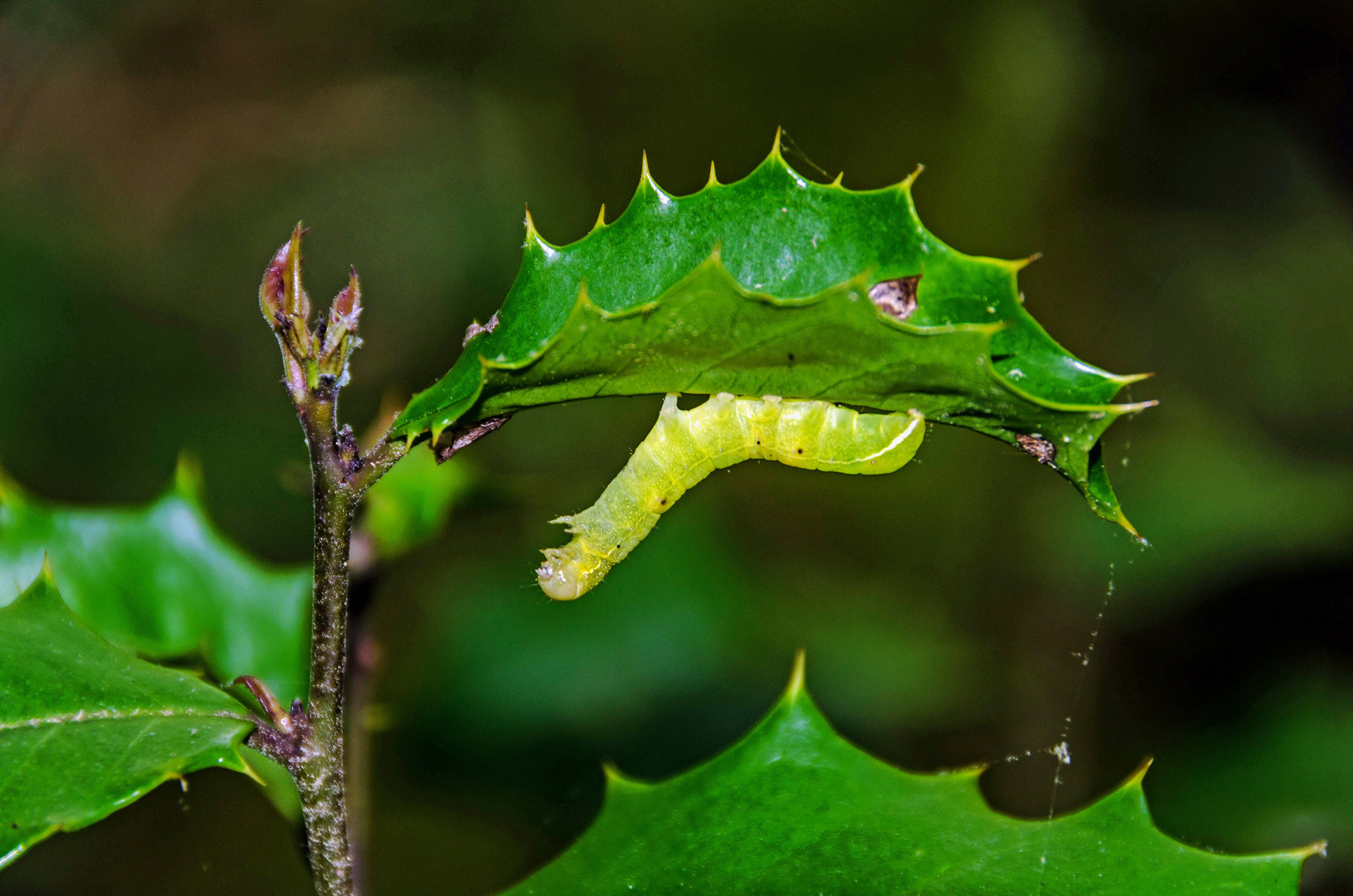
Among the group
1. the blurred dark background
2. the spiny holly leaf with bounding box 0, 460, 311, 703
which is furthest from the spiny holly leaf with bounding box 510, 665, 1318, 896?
the blurred dark background

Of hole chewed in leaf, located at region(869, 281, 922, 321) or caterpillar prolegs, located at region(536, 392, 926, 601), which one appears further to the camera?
caterpillar prolegs, located at region(536, 392, 926, 601)

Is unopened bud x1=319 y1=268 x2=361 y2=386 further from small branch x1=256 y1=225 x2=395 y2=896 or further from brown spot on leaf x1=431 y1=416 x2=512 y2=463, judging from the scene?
brown spot on leaf x1=431 y1=416 x2=512 y2=463

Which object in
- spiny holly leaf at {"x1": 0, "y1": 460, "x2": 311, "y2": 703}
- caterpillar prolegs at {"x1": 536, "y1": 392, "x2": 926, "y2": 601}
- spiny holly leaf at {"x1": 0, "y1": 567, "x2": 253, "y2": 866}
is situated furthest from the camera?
spiny holly leaf at {"x1": 0, "y1": 460, "x2": 311, "y2": 703}

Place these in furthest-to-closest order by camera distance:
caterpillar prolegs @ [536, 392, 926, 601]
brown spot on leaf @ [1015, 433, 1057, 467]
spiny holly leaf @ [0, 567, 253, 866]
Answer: caterpillar prolegs @ [536, 392, 926, 601]
brown spot on leaf @ [1015, 433, 1057, 467]
spiny holly leaf @ [0, 567, 253, 866]

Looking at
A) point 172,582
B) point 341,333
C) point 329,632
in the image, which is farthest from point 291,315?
point 172,582

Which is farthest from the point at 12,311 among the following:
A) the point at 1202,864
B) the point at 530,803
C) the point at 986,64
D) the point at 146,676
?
the point at 1202,864

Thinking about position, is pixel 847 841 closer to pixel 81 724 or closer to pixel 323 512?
pixel 323 512
